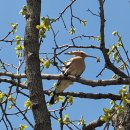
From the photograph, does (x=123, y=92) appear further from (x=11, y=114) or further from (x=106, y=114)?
(x=11, y=114)

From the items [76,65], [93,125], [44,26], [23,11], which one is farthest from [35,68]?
[76,65]

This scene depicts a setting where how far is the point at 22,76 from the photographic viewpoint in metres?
6.32

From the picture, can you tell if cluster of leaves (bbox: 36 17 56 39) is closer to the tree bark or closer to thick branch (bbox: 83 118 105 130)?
the tree bark

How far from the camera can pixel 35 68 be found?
5.50m

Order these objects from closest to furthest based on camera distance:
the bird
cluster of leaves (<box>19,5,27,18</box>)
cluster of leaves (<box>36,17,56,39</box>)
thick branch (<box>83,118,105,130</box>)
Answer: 1. cluster of leaves (<box>36,17,56,39</box>)
2. cluster of leaves (<box>19,5,27,18</box>)
3. thick branch (<box>83,118,105,130</box>)
4. the bird

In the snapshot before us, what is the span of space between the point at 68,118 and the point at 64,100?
0.30m

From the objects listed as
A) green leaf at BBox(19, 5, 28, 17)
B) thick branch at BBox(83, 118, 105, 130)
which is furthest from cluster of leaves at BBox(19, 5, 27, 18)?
thick branch at BBox(83, 118, 105, 130)

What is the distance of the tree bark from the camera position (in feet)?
16.8

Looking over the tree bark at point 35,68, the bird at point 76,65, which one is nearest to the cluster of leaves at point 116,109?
the tree bark at point 35,68

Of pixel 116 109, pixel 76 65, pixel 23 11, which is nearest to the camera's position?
pixel 116 109

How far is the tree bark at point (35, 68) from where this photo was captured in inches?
201

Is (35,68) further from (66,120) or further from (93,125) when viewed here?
(93,125)

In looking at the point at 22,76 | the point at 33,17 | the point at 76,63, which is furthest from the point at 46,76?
the point at 76,63

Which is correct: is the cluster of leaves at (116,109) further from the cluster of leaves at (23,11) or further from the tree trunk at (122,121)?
the cluster of leaves at (23,11)
